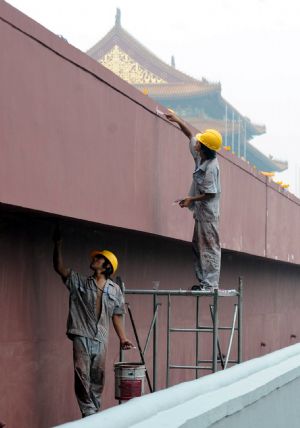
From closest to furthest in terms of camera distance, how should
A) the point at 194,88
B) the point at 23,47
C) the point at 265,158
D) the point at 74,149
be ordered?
the point at 23,47 → the point at 74,149 → the point at 194,88 → the point at 265,158

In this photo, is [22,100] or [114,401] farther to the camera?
[114,401]

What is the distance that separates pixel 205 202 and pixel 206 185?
24cm

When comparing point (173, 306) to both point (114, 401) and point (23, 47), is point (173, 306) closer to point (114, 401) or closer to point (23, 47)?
point (114, 401)

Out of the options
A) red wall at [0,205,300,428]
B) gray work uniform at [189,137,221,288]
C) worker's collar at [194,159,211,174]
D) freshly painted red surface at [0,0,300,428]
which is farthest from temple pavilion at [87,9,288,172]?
worker's collar at [194,159,211,174]

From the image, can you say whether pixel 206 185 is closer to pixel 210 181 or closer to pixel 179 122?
pixel 210 181

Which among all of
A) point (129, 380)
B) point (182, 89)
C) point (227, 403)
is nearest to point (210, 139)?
point (129, 380)

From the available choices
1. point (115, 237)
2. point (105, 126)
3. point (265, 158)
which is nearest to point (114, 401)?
point (115, 237)

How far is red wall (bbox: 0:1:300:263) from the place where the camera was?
7156 millimetres

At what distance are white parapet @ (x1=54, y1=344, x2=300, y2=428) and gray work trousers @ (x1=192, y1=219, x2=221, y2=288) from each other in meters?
3.05

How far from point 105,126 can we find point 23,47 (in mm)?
1828

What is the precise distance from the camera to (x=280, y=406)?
6242 millimetres

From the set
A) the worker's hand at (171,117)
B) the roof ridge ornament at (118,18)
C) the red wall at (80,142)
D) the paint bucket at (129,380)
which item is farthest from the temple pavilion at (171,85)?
the paint bucket at (129,380)

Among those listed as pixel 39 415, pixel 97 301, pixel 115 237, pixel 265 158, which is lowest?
pixel 39 415

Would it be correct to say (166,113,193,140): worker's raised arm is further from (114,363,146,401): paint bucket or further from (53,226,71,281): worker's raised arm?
(114,363,146,401): paint bucket
